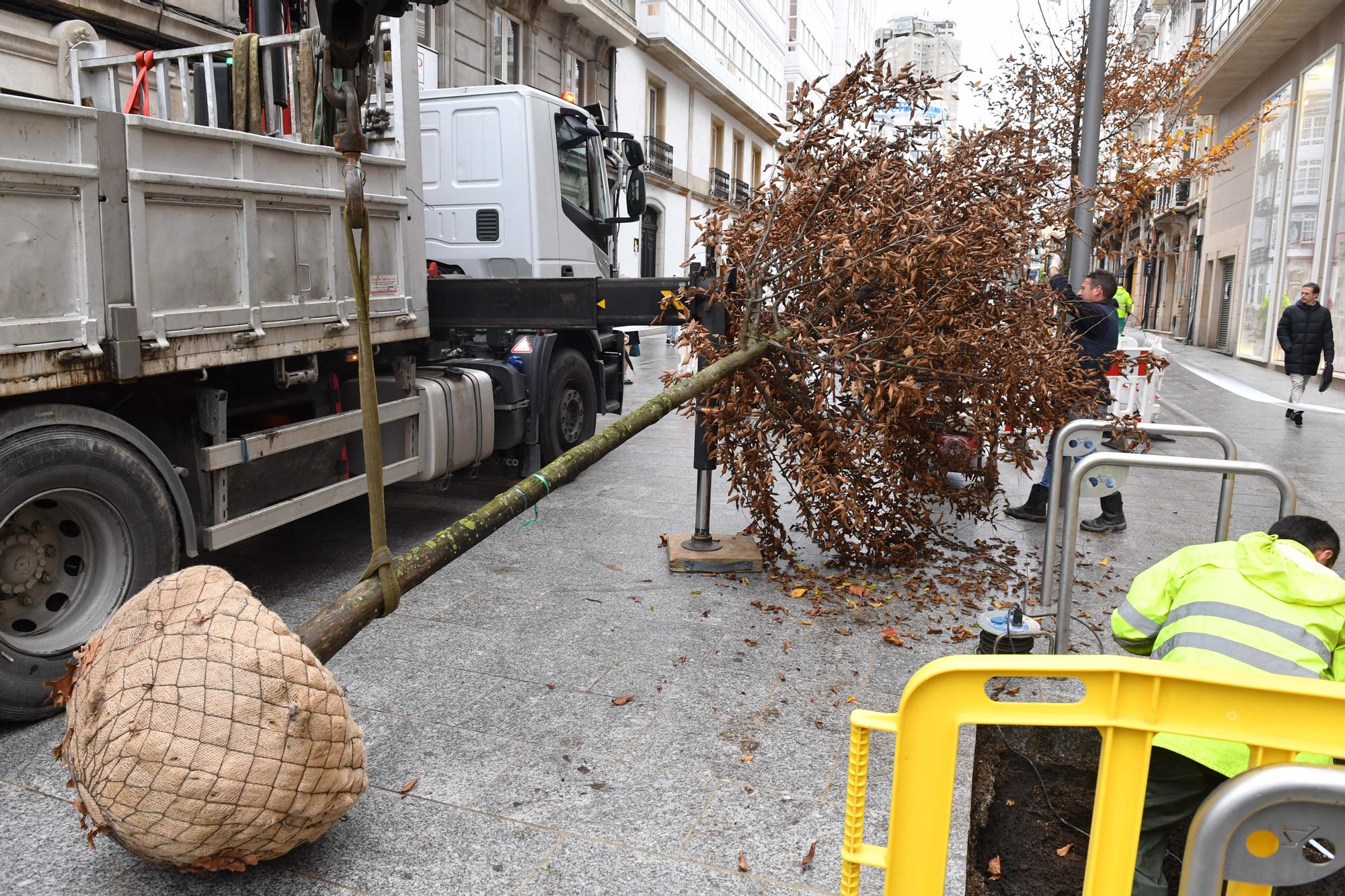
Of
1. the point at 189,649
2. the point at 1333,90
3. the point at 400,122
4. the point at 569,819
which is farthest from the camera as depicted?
the point at 1333,90

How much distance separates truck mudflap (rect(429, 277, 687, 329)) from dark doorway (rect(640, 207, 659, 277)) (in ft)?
80.9

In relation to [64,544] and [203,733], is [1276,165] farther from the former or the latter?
[203,733]

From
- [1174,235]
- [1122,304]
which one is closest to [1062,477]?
[1122,304]

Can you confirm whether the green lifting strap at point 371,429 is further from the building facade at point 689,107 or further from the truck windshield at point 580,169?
the building facade at point 689,107

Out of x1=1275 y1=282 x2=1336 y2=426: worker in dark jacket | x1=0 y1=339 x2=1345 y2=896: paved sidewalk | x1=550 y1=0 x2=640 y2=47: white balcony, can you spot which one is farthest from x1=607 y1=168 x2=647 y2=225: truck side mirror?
x1=550 y1=0 x2=640 y2=47: white balcony

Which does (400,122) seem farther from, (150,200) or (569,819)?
(569,819)

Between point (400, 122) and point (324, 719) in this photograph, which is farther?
point (400, 122)

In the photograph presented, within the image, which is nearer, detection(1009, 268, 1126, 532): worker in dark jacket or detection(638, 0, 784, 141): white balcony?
detection(1009, 268, 1126, 532): worker in dark jacket

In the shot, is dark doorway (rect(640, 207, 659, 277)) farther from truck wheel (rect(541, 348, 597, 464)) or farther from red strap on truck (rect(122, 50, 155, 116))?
red strap on truck (rect(122, 50, 155, 116))

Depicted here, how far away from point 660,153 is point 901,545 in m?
27.4

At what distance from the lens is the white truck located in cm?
377

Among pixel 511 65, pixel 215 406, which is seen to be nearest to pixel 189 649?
pixel 215 406

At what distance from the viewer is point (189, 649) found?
104 inches

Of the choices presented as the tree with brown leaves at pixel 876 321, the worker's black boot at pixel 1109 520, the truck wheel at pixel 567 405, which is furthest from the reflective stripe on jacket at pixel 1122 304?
the tree with brown leaves at pixel 876 321
